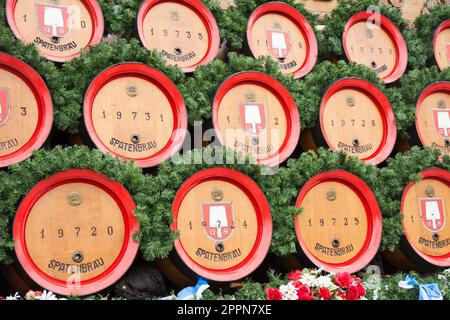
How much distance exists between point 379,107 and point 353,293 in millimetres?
1852

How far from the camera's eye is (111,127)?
3.67 meters

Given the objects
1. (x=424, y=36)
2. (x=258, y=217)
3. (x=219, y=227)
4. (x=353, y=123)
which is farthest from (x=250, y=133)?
(x=424, y=36)

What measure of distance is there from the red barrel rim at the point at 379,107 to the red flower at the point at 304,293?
1441 millimetres

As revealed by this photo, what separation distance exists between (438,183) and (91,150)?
8.76 ft

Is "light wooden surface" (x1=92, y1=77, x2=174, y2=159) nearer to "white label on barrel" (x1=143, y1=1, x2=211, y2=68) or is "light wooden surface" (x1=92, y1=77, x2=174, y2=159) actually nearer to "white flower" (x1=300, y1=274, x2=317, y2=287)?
"white label on barrel" (x1=143, y1=1, x2=211, y2=68)

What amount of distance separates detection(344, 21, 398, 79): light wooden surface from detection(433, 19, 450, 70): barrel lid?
52 cm

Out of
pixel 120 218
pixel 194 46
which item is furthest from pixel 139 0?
pixel 120 218

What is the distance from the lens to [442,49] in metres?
5.66

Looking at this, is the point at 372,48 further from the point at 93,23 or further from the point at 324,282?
the point at 324,282

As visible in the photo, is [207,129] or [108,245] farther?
[207,129]

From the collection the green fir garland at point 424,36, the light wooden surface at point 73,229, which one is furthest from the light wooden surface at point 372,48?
the light wooden surface at point 73,229

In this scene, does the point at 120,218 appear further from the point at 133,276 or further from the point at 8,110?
the point at 8,110

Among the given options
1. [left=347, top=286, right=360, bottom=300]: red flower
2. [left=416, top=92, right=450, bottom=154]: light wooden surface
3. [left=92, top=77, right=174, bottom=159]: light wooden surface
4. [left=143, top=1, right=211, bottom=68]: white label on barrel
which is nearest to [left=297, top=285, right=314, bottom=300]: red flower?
[left=347, top=286, right=360, bottom=300]: red flower

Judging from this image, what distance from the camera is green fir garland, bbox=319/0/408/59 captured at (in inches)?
198
